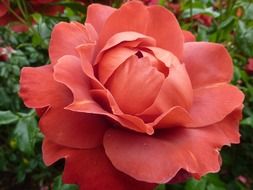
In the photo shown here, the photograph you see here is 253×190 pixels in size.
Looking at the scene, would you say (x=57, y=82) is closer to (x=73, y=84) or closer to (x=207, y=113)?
(x=73, y=84)

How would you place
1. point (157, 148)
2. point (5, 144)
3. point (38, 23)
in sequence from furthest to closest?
1. point (5, 144)
2. point (38, 23)
3. point (157, 148)

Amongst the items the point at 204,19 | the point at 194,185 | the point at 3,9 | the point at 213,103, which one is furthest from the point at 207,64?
the point at 204,19

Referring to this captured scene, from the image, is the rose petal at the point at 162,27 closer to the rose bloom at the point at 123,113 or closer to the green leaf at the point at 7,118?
the rose bloom at the point at 123,113

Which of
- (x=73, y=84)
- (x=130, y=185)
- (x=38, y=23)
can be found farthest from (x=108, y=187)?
(x=38, y=23)

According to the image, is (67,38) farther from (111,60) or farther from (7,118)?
(7,118)

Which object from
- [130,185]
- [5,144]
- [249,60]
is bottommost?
[5,144]

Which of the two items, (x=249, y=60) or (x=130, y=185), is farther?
(x=249, y=60)

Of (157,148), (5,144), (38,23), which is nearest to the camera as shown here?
(157,148)

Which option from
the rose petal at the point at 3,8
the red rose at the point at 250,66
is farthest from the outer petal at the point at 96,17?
the red rose at the point at 250,66
